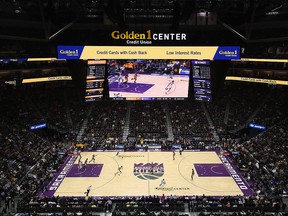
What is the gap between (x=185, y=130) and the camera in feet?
128

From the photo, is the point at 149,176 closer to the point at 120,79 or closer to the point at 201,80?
the point at 120,79

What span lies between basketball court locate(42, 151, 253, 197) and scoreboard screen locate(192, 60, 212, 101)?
36.2 ft

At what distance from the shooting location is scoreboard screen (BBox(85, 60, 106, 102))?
40781 mm

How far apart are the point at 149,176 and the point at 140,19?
2122cm

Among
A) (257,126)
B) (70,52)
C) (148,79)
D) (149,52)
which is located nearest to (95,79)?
(148,79)

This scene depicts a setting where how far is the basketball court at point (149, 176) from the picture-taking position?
81.9 feet

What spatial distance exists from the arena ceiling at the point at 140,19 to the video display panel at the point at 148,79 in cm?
517

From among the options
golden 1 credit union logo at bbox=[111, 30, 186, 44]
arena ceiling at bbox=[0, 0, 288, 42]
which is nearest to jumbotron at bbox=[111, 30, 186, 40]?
golden 1 credit union logo at bbox=[111, 30, 186, 44]

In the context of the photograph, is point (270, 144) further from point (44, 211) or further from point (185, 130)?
point (44, 211)

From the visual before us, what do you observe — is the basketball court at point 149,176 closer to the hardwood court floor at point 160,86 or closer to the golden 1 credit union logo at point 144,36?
the hardwood court floor at point 160,86

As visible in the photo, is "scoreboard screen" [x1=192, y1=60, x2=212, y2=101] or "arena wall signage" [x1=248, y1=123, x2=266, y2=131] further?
"scoreboard screen" [x1=192, y1=60, x2=212, y2=101]

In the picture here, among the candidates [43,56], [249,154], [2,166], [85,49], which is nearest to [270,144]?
[249,154]

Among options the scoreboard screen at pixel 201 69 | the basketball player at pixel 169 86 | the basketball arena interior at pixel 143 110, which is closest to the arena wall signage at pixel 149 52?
the basketball arena interior at pixel 143 110

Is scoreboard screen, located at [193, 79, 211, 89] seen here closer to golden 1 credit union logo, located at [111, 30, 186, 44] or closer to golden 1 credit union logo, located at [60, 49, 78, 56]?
golden 1 credit union logo, located at [111, 30, 186, 44]
